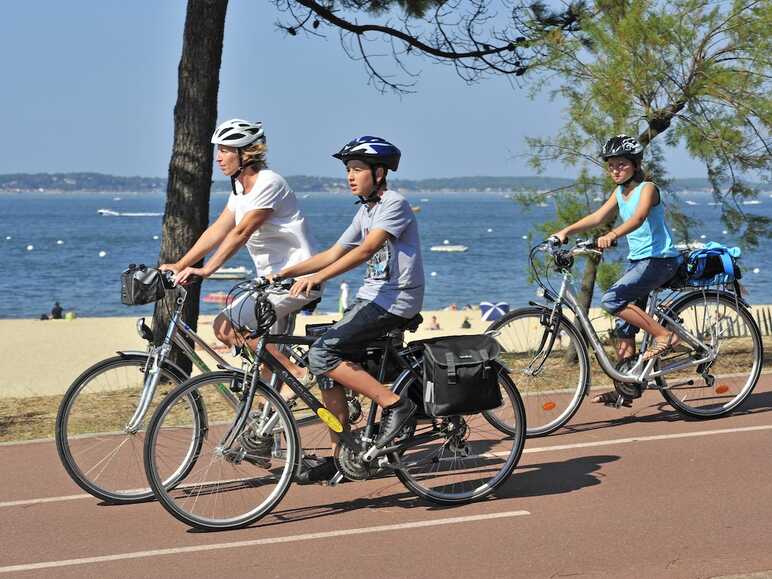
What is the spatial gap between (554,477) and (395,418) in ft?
4.18

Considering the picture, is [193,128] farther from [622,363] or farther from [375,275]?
[375,275]

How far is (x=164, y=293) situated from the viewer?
6.43 m

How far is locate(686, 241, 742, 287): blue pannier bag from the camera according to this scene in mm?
8484

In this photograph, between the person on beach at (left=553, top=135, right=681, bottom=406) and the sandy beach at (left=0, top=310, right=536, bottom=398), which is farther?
the sandy beach at (left=0, top=310, right=536, bottom=398)

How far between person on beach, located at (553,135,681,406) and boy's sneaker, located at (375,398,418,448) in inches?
91.5

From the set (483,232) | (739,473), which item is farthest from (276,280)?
(483,232)

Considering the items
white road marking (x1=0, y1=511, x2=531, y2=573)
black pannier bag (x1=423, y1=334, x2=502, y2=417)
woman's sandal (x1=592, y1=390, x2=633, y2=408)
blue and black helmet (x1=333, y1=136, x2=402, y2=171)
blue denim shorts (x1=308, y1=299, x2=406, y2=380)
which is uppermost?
blue and black helmet (x1=333, y1=136, x2=402, y2=171)

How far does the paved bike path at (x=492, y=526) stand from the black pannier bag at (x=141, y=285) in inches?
45.6

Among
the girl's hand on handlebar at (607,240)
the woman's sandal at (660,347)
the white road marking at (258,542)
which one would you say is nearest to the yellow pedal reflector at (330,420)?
the white road marking at (258,542)

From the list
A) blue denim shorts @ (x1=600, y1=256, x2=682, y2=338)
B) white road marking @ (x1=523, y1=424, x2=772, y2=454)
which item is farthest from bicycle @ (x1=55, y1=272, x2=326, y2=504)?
blue denim shorts @ (x1=600, y1=256, x2=682, y2=338)

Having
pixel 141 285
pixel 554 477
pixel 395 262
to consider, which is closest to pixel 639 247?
pixel 554 477

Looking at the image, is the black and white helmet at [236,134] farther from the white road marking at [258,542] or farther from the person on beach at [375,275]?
the white road marking at [258,542]

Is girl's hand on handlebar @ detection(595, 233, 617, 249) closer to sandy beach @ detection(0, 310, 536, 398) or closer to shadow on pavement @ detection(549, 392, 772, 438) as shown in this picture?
shadow on pavement @ detection(549, 392, 772, 438)

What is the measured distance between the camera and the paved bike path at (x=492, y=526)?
5.55 meters
